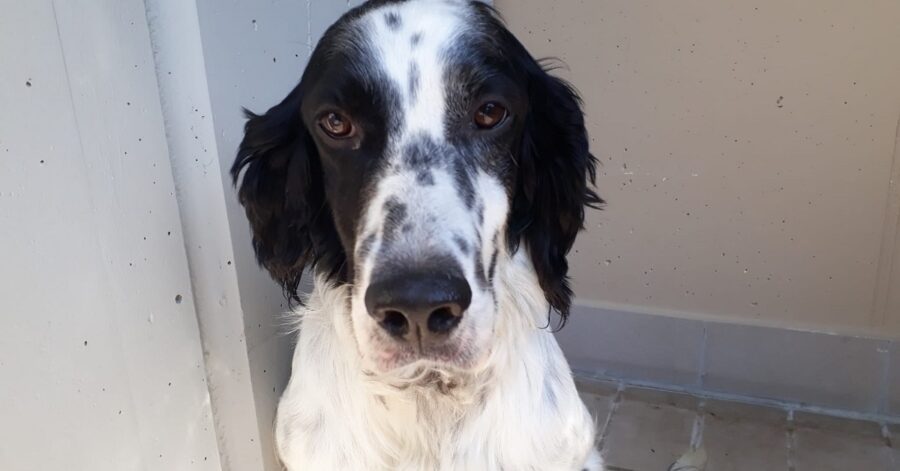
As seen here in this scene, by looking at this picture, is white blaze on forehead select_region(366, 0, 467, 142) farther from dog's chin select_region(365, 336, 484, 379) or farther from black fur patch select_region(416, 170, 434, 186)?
dog's chin select_region(365, 336, 484, 379)

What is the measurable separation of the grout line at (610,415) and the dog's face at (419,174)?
3.21 feet

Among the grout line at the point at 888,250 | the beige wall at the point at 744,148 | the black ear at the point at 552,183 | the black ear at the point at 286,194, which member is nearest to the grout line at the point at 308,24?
the black ear at the point at 286,194

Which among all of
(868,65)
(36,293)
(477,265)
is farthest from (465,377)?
(868,65)

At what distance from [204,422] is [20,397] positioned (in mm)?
533

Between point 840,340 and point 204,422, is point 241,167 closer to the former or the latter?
point 204,422

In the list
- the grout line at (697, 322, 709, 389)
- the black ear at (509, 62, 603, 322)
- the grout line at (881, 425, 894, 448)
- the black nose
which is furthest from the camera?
the grout line at (697, 322, 709, 389)

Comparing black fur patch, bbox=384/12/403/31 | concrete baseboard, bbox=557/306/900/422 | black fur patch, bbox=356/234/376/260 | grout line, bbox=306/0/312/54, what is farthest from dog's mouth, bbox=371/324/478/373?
concrete baseboard, bbox=557/306/900/422

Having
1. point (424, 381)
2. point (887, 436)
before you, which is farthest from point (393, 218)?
point (887, 436)

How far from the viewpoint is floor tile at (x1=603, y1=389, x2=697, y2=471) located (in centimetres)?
236

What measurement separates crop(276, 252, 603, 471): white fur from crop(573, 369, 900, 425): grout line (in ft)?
3.92

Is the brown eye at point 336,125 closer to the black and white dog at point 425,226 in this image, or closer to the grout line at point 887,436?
the black and white dog at point 425,226

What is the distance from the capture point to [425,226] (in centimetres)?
Result: 117

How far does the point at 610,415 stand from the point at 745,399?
1.55 feet

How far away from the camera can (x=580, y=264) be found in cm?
275
